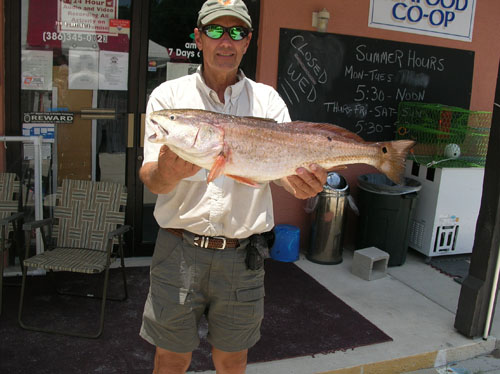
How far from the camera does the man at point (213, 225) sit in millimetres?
2492

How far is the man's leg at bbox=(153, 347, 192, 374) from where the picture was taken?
2.68 metres

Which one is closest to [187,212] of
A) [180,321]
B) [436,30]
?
[180,321]

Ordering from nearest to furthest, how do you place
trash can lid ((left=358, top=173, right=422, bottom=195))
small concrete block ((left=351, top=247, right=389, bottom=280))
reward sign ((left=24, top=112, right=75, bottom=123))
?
1. reward sign ((left=24, top=112, right=75, bottom=123))
2. small concrete block ((left=351, top=247, right=389, bottom=280))
3. trash can lid ((left=358, top=173, right=422, bottom=195))

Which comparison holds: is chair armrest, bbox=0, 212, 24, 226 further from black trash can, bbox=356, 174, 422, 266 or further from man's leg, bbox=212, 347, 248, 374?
black trash can, bbox=356, 174, 422, 266

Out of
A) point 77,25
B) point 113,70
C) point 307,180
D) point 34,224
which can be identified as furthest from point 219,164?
point 77,25

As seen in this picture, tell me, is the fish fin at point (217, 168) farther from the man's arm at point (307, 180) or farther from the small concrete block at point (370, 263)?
the small concrete block at point (370, 263)

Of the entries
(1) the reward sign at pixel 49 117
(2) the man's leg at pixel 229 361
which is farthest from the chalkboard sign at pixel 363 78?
(2) the man's leg at pixel 229 361

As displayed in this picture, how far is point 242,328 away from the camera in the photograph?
105 inches

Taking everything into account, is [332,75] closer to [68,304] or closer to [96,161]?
[96,161]

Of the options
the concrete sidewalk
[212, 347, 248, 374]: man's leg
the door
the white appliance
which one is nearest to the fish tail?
[212, 347, 248, 374]: man's leg

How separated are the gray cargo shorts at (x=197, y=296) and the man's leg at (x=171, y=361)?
0.06 metres

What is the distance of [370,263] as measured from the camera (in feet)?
17.9

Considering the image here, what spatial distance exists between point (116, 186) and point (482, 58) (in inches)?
215

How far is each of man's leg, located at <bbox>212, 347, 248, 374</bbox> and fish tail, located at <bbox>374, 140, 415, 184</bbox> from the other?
125 centimetres
